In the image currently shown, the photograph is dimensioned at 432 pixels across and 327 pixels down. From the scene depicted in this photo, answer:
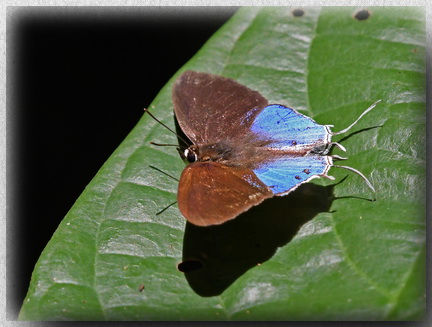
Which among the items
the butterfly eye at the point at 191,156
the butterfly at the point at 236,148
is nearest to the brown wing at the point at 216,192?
the butterfly at the point at 236,148

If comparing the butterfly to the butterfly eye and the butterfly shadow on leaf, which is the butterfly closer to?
the butterfly eye

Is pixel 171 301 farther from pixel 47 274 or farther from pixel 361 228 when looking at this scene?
pixel 361 228

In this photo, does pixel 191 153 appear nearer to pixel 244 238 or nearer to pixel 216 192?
pixel 216 192

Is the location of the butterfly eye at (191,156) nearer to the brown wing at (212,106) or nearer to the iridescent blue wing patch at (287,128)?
the brown wing at (212,106)

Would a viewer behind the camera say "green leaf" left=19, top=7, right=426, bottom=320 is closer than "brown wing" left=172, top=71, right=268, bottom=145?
Yes

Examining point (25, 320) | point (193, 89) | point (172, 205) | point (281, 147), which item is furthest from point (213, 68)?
point (25, 320)

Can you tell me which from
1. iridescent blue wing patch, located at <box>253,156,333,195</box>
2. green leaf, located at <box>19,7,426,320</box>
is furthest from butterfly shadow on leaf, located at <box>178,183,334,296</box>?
iridescent blue wing patch, located at <box>253,156,333,195</box>

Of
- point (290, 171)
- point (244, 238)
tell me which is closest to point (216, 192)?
point (244, 238)
